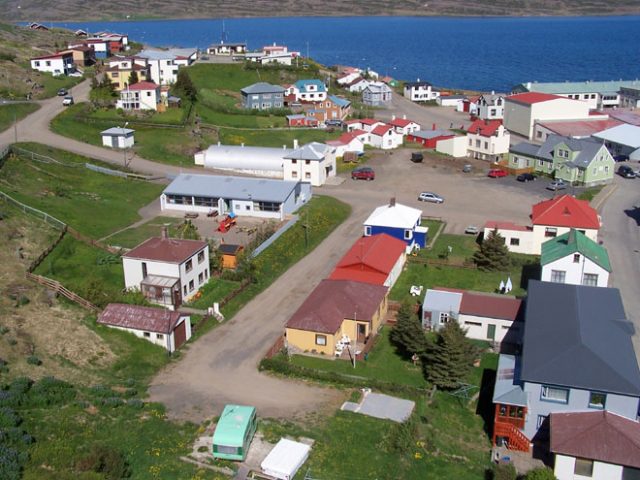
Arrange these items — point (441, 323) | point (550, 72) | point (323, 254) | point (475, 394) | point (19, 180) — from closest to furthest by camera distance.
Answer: point (475, 394)
point (441, 323)
point (323, 254)
point (19, 180)
point (550, 72)

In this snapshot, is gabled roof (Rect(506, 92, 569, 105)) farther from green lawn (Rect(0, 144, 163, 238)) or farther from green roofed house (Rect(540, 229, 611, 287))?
green roofed house (Rect(540, 229, 611, 287))

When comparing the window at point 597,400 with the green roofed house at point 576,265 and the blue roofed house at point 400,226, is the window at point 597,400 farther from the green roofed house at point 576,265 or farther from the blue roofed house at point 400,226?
the blue roofed house at point 400,226

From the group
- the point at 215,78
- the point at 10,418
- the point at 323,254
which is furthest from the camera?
the point at 215,78

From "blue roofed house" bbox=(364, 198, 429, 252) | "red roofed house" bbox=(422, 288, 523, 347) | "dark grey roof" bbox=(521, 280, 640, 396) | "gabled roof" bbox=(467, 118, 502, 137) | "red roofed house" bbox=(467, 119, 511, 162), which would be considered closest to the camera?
"dark grey roof" bbox=(521, 280, 640, 396)

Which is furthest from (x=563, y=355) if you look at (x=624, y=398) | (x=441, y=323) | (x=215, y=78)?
(x=215, y=78)

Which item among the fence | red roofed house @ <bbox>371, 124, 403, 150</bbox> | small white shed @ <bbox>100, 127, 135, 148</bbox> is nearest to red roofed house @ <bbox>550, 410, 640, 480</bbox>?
the fence

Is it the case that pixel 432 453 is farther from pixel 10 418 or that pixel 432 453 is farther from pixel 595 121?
pixel 595 121
